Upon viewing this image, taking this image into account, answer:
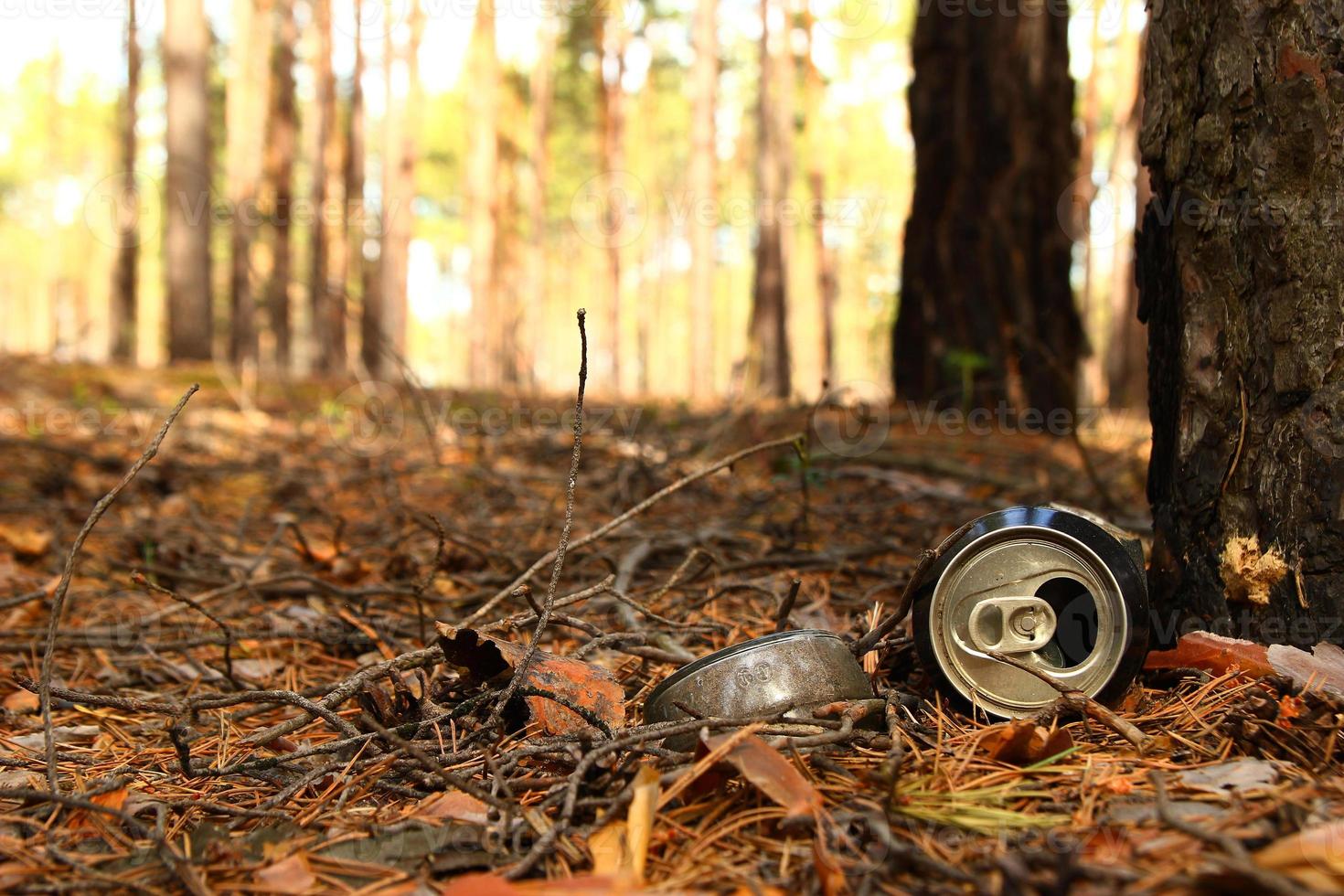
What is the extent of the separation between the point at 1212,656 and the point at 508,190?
76.6 feet

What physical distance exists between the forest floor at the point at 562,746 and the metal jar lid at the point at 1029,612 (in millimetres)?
74

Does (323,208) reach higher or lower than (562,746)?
higher

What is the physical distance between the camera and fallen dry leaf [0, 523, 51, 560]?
9.20ft

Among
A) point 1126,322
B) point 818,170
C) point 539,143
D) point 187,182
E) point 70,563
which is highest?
point 539,143

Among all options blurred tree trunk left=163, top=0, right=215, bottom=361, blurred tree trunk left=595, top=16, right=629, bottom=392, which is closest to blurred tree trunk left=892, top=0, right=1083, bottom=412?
blurred tree trunk left=163, top=0, right=215, bottom=361

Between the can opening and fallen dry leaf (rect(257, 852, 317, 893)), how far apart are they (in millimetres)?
1175

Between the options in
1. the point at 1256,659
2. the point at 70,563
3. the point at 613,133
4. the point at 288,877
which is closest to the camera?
the point at 288,877

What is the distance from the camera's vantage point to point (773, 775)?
1.24 meters

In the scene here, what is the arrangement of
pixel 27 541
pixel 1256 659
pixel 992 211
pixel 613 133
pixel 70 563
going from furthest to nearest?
pixel 613 133
pixel 992 211
pixel 27 541
pixel 1256 659
pixel 70 563

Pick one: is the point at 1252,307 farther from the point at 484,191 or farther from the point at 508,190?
the point at 508,190

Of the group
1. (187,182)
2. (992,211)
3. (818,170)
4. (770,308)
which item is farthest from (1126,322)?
(187,182)

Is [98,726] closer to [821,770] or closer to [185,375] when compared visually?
[821,770]

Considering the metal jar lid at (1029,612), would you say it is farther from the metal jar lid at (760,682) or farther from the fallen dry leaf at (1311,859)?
the fallen dry leaf at (1311,859)

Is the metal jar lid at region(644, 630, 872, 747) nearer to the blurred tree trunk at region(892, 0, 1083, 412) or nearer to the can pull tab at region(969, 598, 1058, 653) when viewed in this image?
the can pull tab at region(969, 598, 1058, 653)
